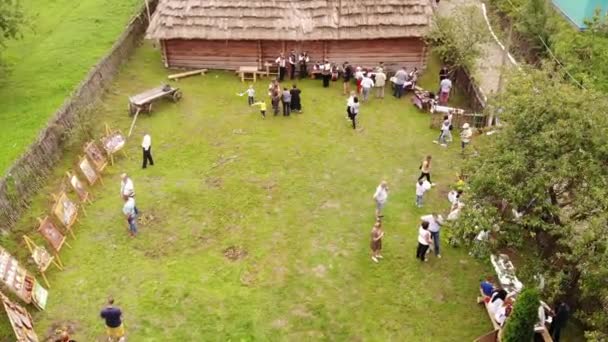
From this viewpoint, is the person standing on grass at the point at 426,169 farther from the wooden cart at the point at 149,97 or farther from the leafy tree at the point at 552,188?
the wooden cart at the point at 149,97

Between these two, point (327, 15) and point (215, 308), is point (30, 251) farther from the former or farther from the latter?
point (327, 15)

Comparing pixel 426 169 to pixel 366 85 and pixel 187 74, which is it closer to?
pixel 366 85

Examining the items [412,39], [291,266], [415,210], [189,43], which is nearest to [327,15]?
[412,39]

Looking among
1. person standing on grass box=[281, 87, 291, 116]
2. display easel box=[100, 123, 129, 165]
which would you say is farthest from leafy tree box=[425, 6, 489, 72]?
display easel box=[100, 123, 129, 165]

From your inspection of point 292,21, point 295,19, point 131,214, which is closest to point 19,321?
point 131,214

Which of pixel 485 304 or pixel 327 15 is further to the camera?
pixel 327 15

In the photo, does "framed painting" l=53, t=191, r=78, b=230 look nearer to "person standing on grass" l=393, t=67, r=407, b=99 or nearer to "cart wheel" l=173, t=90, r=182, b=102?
"cart wheel" l=173, t=90, r=182, b=102

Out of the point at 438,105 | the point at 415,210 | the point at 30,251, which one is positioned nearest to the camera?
the point at 30,251
